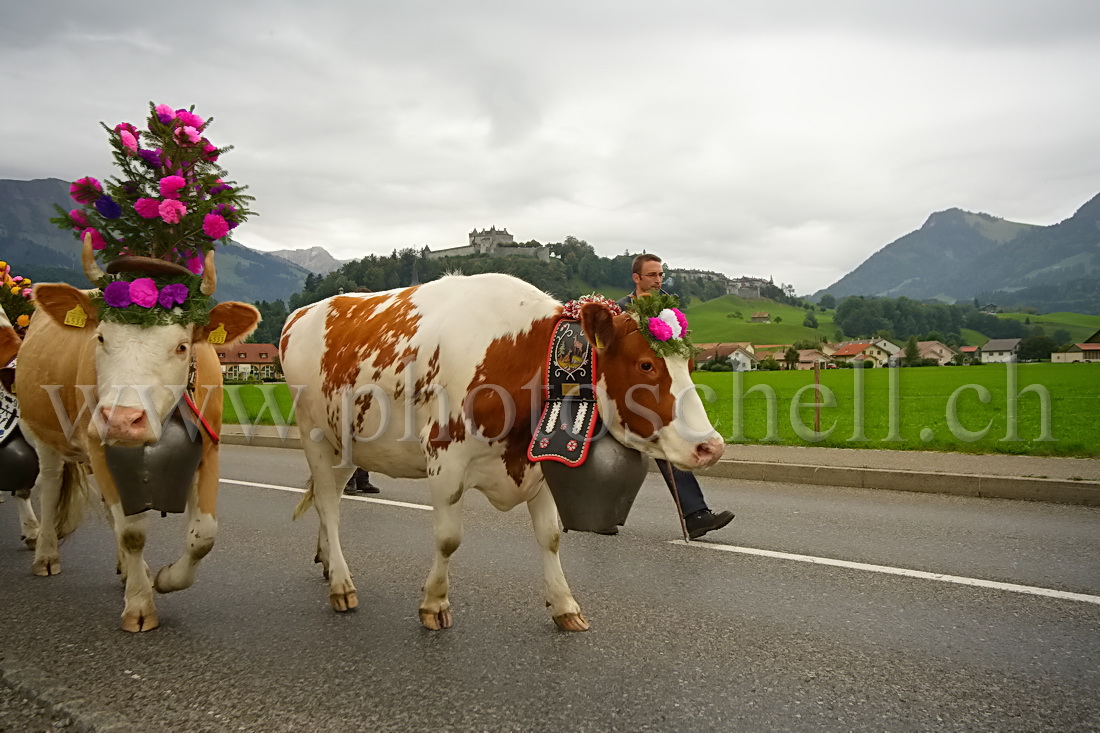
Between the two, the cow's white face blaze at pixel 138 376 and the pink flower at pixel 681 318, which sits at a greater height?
the pink flower at pixel 681 318

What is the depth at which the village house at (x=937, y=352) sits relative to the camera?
108869 mm

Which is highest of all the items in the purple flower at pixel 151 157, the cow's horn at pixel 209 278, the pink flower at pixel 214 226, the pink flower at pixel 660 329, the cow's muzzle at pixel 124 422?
the purple flower at pixel 151 157

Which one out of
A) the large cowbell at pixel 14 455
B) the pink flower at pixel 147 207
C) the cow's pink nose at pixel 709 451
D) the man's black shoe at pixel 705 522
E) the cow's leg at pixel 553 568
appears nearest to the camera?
the cow's pink nose at pixel 709 451

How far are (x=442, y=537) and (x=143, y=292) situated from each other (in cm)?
218

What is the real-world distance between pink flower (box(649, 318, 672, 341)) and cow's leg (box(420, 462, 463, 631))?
4.40 feet

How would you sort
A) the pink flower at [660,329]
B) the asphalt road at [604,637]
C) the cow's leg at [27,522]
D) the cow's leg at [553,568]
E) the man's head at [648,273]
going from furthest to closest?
the cow's leg at [27,522] → the man's head at [648,273] → the cow's leg at [553,568] → the pink flower at [660,329] → the asphalt road at [604,637]

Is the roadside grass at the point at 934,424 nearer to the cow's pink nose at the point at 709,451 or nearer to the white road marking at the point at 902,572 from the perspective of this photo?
the white road marking at the point at 902,572

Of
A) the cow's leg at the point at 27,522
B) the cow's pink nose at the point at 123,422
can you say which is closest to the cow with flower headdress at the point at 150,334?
the cow's pink nose at the point at 123,422

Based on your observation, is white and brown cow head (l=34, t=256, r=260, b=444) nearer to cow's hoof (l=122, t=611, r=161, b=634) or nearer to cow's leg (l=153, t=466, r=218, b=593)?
cow's leg (l=153, t=466, r=218, b=593)

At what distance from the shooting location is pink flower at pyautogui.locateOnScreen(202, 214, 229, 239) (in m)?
4.90

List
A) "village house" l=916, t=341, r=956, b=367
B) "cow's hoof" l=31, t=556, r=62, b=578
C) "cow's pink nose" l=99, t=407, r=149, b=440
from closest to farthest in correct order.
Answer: "cow's pink nose" l=99, t=407, r=149, b=440 → "cow's hoof" l=31, t=556, r=62, b=578 → "village house" l=916, t=341, r=956, b=367

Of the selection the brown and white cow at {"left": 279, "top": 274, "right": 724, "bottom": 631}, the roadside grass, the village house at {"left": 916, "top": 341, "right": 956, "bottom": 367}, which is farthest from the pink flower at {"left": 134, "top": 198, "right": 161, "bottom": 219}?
the village house at {"left": 916, "top": 341, "right": 956, "bottom": 367}

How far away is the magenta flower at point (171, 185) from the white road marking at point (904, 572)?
4595 mm

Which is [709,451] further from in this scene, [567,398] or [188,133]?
[188,133]
